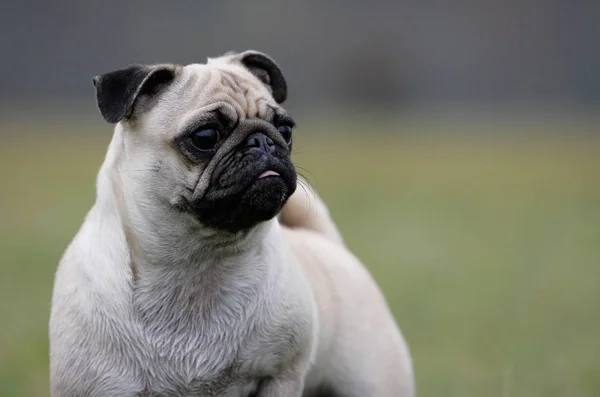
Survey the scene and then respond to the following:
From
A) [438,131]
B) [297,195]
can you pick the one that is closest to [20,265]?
[297,195]

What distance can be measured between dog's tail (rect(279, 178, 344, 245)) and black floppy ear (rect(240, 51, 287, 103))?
0.69 metres

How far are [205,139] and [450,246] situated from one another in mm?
6821

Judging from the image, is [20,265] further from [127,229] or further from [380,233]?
[127,229]

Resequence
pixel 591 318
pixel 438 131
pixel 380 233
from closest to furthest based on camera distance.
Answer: pixel 591 318 → pixel 380 233 → pixel 438 131

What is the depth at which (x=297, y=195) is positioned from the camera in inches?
199

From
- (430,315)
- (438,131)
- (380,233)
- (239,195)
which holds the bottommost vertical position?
(438,131)

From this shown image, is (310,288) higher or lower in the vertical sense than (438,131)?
higher

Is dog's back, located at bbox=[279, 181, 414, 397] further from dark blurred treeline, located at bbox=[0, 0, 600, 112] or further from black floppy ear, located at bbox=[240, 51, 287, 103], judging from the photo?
dark blurred treeline, located at bbox=[0, 0, 600, 112]

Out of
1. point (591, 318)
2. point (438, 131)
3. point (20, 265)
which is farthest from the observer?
point (438, 131)

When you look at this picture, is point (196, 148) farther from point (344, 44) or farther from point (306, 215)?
point (344, 44)

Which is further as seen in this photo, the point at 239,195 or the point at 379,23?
the point at 379,23

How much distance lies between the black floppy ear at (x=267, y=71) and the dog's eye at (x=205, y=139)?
703 millimetres

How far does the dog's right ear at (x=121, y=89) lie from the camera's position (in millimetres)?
3742

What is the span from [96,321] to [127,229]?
1.20 feet
